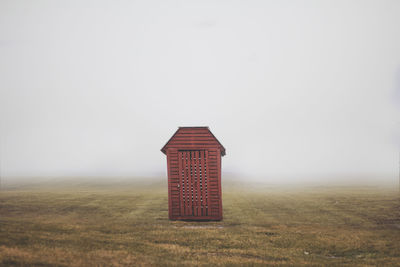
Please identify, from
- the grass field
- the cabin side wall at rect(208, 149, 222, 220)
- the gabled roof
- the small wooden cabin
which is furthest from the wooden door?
the grass field

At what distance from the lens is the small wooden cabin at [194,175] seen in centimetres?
2212

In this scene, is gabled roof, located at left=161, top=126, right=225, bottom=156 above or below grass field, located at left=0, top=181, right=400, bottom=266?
above

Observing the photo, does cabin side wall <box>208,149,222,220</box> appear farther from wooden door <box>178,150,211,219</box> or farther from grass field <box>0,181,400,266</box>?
grass field <box>0,181,400,266</box>

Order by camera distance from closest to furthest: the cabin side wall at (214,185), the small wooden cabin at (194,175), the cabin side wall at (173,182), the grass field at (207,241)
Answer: the grass field at (207,241) < the cabin side wall at (214,185) < the small wooden cabin at (194,175) < the cabin side wall at (173,182)

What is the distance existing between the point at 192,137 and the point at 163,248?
9.59 metres

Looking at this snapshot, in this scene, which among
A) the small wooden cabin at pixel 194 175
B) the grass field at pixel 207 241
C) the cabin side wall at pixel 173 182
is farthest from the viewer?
the cabin side wall at pixel 173 182

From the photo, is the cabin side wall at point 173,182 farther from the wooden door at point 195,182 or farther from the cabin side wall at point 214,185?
the cabin side wall at point 214,185

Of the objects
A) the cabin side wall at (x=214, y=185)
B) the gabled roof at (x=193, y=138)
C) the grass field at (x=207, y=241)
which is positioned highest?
the gabled roof at (x=193, y=138)

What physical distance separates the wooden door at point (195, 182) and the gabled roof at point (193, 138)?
0.58m

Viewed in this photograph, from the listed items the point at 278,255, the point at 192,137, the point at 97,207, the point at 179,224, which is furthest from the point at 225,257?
the point at 97,207

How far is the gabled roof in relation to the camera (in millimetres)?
22156

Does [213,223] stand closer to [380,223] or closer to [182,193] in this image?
[182,193]

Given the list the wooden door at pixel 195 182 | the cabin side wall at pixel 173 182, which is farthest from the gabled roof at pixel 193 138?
the cabin side wall at pixel 173 182

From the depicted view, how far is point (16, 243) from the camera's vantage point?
1280 centimetres
